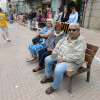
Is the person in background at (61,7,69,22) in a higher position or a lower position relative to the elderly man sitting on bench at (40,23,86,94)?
higher

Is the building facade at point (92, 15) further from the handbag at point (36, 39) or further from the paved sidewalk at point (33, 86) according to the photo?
the handbag at point (36, 39)

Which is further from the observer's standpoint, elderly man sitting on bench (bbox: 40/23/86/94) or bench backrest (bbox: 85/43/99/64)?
bench backrest (bbox: 85/43/99/64)

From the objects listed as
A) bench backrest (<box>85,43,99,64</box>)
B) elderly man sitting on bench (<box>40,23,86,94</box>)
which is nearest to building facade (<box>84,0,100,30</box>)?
bench backrest (<box>85,43,99,64</box>)

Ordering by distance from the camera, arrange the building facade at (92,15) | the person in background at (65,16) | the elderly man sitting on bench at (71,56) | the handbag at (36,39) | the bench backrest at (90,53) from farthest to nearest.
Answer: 1. the building facade at (92,15)
2. the person in background at (65,16)
3. the handbag at (36,39)
4. the bench backrest at (90,53)
5. the elderly man sitting on bench at (71,56)

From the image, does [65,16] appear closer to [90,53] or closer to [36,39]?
[36,39]

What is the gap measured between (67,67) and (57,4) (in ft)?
40.5

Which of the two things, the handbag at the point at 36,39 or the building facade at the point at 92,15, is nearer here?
the handbag at the point at 36,39

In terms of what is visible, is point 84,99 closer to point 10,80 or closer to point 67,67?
point 67,67

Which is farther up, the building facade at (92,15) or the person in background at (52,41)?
the building facade at (92,15)

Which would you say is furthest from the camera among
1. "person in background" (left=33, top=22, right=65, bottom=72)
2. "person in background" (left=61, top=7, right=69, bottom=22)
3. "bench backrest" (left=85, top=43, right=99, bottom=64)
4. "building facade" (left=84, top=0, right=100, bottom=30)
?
"building facade" (left=84, top=0, right=100, bottom=30)

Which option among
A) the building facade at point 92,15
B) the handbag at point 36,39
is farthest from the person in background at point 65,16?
the building facade at point 92,15

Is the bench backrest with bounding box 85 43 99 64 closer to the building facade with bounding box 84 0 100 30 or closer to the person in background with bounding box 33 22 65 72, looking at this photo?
the person in background with bounding box 33 22 65 72

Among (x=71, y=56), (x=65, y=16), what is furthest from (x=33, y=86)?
(x=65, y=16)

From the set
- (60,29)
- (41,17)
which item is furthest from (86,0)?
(60,29)
